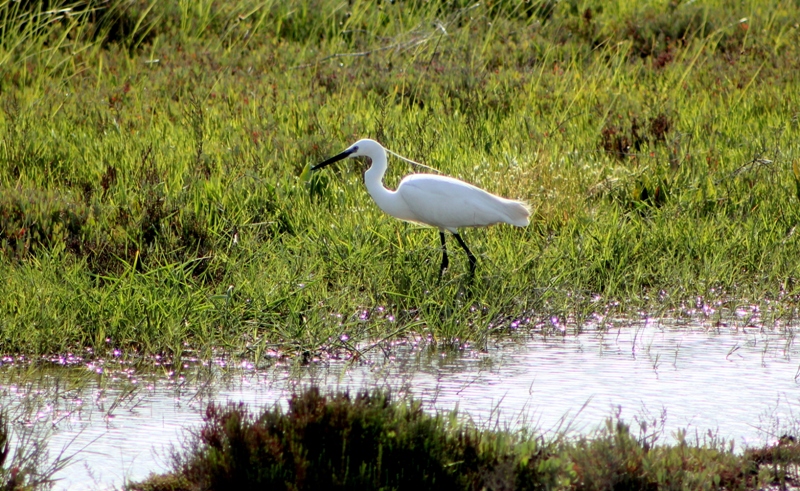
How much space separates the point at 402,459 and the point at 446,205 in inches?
123

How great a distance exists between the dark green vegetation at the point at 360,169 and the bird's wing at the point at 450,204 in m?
0.23

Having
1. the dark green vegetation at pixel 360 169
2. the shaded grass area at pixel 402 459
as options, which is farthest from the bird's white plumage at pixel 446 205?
the shaded grass area at pixel 402 459

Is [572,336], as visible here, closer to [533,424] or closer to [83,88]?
[533,424]

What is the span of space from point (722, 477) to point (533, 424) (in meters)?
0.88

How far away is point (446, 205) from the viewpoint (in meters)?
6.27

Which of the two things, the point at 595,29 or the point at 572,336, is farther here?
the point at 595,29

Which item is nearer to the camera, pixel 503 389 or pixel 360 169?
pixel 503 389

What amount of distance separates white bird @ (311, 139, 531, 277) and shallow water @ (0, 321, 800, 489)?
1.01m

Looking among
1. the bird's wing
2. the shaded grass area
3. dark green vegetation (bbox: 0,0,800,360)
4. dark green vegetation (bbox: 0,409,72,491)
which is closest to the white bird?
the bird's wing

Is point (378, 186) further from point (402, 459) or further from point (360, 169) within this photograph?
point (402, 459)

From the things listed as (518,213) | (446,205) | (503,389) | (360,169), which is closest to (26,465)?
(503,389)

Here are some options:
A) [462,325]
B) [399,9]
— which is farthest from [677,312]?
[399,9]

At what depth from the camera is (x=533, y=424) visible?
408 cm

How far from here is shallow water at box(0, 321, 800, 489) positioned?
3941 mm
